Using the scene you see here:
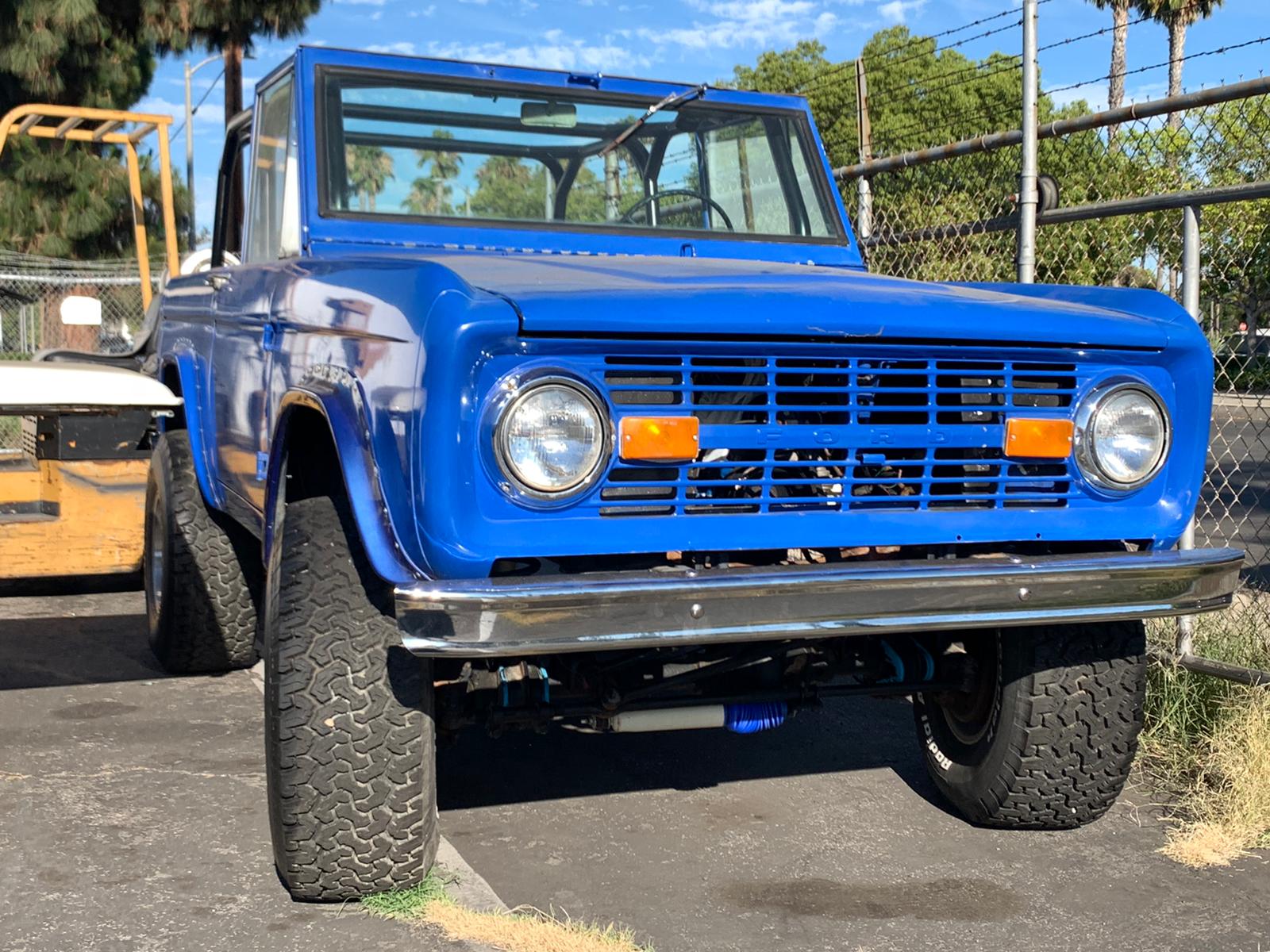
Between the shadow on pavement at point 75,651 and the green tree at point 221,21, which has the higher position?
the green tree at point 221,21

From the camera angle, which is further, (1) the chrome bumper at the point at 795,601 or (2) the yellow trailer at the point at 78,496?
(2) the yellow trailer at the point at 78,496

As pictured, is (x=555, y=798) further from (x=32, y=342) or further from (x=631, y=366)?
(x=32, y=342)

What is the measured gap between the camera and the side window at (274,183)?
170 inches

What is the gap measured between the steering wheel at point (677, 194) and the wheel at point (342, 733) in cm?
185

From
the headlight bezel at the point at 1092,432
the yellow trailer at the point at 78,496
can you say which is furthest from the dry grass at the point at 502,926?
the yellow trailer at the point at 78,496

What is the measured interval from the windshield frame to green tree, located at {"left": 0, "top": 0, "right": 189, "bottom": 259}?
49.2 ft

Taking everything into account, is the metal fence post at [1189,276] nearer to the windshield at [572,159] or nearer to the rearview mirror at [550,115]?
the windshield at [572,159]

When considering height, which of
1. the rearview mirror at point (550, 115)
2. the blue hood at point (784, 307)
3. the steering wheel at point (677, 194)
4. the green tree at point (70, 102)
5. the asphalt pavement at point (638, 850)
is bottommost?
the asphalt pavement at point (638, 850)

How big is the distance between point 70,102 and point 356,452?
59.7ft

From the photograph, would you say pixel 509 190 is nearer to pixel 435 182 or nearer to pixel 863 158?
pixel 435 182

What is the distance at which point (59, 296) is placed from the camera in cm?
2041

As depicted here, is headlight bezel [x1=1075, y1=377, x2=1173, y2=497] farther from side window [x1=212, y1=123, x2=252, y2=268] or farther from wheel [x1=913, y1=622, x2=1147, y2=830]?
side window [x1=212, y1=123, x2=252, y2=268]

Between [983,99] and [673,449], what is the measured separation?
38459 millimetres

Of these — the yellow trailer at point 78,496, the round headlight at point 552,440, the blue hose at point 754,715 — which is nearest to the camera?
the round headlight at point 552,440
